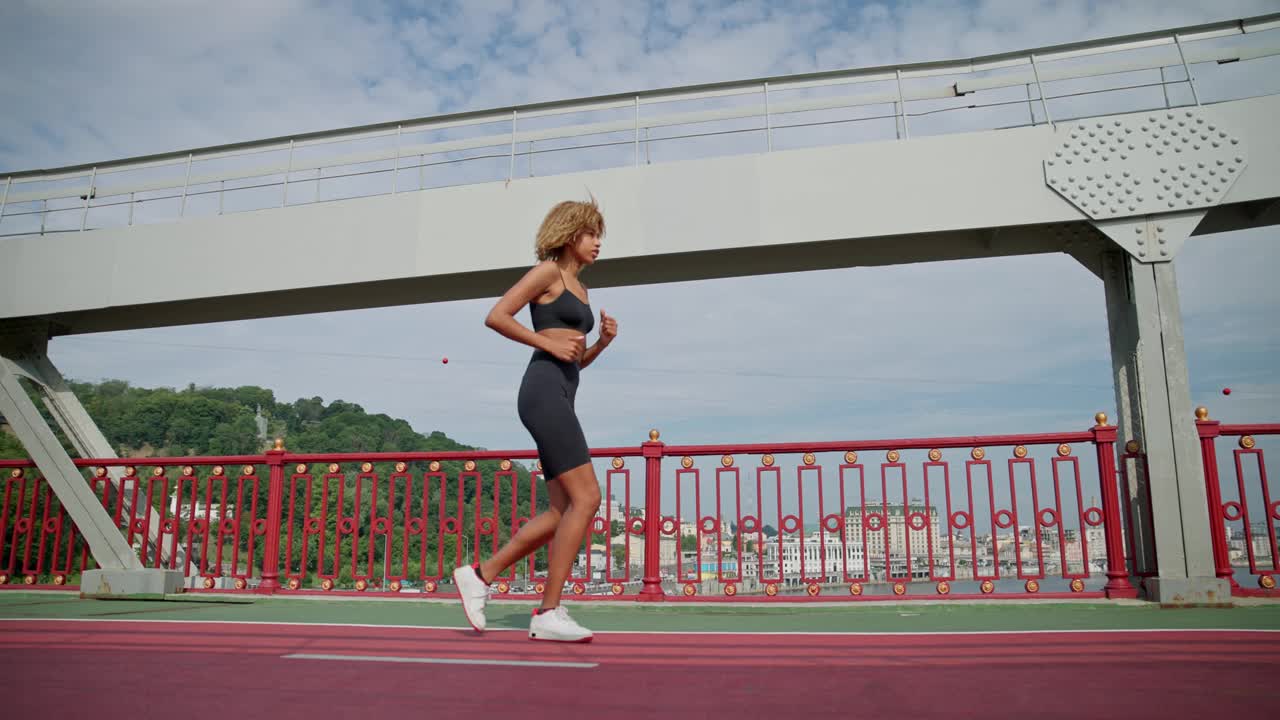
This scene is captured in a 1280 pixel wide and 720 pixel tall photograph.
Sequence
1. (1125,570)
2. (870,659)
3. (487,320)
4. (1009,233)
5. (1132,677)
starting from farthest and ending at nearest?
(1009,233), (1125,570), (487,320), (870,659), (1132,677)

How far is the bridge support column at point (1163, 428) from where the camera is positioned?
5121 millimetres

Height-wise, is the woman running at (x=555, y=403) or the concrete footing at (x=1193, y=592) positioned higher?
the woman running at (x=555, y=403)

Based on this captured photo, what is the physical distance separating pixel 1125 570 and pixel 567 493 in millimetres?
4093

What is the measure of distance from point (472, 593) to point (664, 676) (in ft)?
4.61

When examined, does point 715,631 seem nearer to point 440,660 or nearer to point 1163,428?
point 440,660

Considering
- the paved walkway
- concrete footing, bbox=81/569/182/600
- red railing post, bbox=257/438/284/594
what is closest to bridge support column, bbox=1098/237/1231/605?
the paved walkway

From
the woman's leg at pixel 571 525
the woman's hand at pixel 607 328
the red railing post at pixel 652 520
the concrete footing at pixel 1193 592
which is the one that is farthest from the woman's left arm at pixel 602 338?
the concrete footing at pixel 1193 592

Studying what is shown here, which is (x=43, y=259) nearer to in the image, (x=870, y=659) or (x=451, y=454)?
(x=451, y=454)

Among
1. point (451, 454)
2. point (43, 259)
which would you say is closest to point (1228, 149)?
point (451, 454)

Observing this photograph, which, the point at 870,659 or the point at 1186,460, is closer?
the point at 870,659

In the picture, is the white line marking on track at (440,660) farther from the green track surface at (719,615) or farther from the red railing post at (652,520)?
the red railing post at (652,520)

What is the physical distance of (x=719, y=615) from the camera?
469 centimetres

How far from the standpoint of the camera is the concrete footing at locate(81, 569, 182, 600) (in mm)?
6531

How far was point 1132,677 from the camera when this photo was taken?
2.23 metres
